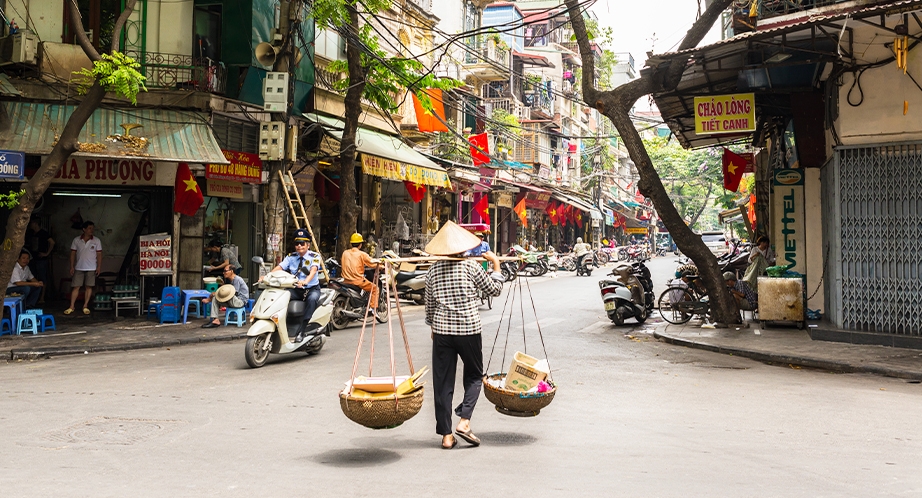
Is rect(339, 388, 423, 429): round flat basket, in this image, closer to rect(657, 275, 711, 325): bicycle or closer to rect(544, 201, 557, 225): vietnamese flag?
rect(657, 275, 711, 325): bicycle

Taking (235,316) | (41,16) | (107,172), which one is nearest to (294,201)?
(107,172)

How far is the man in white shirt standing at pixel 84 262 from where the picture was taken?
14.9m

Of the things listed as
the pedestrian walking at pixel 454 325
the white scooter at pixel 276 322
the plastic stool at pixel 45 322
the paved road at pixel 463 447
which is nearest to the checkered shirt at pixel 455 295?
the pedestrian walking at pixel 454 325

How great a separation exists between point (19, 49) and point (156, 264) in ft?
14.3

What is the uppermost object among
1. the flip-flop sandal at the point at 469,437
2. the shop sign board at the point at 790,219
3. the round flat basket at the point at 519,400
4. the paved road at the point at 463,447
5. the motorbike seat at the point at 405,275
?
the shop sign board at the point at 790,219

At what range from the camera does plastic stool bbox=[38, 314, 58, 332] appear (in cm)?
1300

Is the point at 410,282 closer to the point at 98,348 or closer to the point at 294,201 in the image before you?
the point at 294,201

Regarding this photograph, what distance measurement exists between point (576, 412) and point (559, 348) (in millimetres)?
4785

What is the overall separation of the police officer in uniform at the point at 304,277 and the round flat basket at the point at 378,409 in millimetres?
5397

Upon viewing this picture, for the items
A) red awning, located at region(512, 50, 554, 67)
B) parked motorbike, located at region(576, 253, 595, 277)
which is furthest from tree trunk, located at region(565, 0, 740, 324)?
red awning, located at region(512, 50, 554, 67)

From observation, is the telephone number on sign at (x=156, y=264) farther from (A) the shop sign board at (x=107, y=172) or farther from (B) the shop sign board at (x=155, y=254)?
(A) the shop sign board at (x=107, y=172)

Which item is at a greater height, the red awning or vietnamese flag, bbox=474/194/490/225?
the red awning

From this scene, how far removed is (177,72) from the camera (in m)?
15.7

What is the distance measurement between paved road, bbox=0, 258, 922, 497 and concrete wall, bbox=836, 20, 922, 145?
404cm
